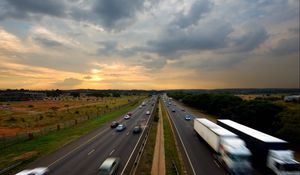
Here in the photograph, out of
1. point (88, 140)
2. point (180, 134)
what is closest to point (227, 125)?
A: point (180, 134)

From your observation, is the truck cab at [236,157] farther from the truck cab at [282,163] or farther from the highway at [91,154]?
the highway at [91,154]

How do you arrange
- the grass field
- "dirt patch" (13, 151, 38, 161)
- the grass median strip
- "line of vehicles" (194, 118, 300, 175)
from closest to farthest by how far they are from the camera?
"line of vehicles" (194, 118, 300, 175), the grass median strip, "dirt patch" (13, 151, 38, 161), the grass field

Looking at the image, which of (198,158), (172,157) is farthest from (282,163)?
(172,157)

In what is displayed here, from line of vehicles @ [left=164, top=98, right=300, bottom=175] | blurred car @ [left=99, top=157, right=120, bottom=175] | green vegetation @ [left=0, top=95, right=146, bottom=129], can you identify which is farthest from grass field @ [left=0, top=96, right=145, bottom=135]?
line of vehicles @ [left=164, top=98, right=300, bottom=175]

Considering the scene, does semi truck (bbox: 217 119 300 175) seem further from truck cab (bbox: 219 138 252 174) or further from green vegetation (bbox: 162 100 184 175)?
green vegetation (bbox: 162 100 184 175)

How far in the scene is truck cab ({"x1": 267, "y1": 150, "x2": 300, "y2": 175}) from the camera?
76.3 ft

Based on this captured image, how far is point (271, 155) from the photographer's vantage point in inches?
1001

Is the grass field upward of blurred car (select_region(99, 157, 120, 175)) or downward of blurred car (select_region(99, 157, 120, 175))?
downward

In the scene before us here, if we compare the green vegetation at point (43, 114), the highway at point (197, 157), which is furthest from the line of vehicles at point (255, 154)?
the green vegetation at point (43, 114)

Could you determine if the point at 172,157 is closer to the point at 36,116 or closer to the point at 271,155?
the point at 271,155

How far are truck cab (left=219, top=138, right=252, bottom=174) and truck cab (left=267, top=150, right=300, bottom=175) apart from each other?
239cm

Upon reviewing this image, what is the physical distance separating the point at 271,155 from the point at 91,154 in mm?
22204

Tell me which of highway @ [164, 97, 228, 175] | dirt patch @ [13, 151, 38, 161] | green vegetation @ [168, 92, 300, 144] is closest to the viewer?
highway @ [164, 97, 228, 175]

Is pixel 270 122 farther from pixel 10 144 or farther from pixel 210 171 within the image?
pixel 10 144
